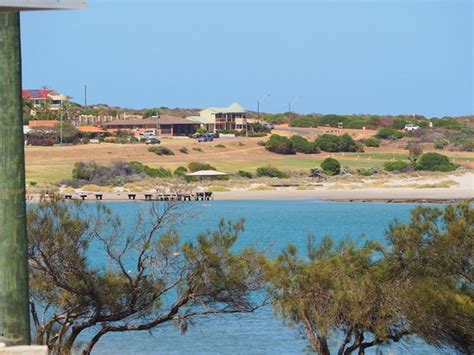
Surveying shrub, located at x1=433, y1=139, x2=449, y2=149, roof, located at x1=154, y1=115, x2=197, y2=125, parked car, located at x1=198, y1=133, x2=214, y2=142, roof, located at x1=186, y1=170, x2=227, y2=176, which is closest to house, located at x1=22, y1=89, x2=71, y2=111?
roof, located at x1=154, y1=115, x2=197, y2=125

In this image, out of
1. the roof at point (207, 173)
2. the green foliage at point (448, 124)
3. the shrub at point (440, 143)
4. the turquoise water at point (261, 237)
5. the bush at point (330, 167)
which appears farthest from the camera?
the green foliage at point (448, 124)

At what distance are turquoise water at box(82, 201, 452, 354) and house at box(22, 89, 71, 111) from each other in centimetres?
6330

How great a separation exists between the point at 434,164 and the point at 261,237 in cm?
4537

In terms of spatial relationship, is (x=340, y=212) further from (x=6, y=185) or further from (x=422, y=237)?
(x=6, y=185)

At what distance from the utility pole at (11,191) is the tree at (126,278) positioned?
8150 millimetres

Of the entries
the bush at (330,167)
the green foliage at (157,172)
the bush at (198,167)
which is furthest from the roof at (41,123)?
the bush at (330,167)

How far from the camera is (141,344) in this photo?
980 inches

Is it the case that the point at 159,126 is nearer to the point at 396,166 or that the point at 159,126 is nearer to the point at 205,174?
the point at 396,166

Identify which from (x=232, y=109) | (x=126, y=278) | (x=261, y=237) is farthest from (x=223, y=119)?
(x=126, y=278)

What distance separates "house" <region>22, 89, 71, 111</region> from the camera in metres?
134

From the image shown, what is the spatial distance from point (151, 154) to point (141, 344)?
7406 centimetres

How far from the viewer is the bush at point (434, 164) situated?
9325 centimetres

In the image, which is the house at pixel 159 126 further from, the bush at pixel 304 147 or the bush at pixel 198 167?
the bush at pixel 198 167

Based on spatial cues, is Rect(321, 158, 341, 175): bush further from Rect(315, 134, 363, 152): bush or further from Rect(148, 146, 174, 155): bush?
Rect(315, 134, 363, 152): bush
